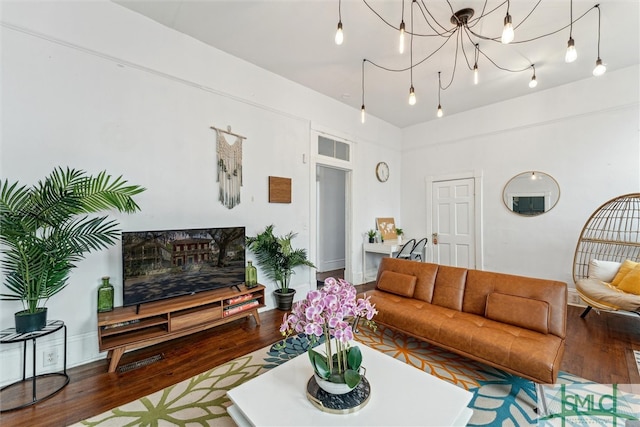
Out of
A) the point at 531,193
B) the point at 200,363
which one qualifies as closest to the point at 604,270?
the point at 531,193

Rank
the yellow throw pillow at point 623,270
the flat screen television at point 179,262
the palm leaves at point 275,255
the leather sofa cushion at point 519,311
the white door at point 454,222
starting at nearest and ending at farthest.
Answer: the leather sofa cushion at point 519,311 < the flat screen television at point 179,262 < the yellow throw pillow at point 623,270 < the palm leaves at point 275,255 < the white door at point 454,222

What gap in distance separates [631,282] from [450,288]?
7.22 ft

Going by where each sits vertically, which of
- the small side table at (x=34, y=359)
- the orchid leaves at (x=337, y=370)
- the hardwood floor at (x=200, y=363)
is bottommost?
the hardwood floor at (x=200, y=363)

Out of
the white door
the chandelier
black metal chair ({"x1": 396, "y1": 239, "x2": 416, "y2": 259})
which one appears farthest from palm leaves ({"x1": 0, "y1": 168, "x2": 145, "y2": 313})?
the white door

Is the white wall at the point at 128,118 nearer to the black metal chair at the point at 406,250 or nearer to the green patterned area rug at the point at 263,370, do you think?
the green patterned area rug at the point at 263,370

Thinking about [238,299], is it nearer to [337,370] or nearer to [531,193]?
[337,370]

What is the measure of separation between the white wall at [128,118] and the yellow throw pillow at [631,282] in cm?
405

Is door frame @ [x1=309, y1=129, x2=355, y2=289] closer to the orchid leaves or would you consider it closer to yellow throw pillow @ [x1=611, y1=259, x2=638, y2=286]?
the orchid leaves

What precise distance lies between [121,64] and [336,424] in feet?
11.2

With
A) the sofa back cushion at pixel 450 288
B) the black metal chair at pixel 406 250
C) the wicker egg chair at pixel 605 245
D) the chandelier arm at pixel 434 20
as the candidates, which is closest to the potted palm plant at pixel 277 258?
the sofa back cushion at pixel 450 288

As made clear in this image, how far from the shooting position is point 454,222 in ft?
16.9

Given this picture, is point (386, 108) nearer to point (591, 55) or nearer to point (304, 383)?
point (591, 55)

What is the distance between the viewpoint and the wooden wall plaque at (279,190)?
3656mm

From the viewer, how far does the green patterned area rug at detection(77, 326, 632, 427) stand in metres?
1.69
